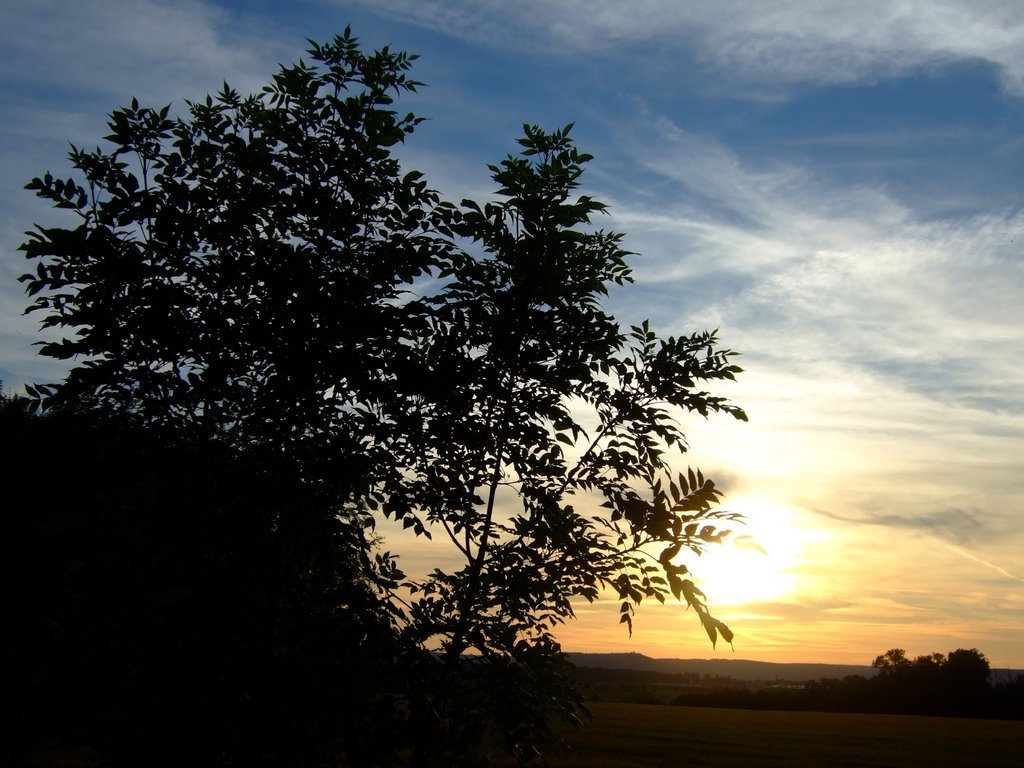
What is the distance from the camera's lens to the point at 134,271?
476 cm

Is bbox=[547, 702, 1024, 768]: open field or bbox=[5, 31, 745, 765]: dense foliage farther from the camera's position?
bbox=[547, 702, 1024, 768]: open field

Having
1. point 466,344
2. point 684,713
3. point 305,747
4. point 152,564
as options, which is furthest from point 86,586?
point 684,713

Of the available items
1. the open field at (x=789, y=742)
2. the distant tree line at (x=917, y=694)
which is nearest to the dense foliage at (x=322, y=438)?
the open field at (x=789, y=742)

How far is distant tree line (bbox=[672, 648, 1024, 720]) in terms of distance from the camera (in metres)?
66.8

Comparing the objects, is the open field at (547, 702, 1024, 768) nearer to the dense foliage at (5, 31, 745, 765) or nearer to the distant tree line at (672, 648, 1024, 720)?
the distant tree line at (672, 648, 1024, 720)

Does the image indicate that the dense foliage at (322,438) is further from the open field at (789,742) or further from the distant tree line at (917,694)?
the distant tree line at (917,694)

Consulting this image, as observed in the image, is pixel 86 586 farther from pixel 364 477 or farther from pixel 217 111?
pixel 217 111

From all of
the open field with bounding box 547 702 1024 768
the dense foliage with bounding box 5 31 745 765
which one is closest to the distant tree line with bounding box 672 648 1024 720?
the open field with bounding box 547 702 1024 768

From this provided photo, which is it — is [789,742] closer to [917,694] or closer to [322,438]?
[917,694]

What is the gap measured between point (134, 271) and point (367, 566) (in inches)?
92.4

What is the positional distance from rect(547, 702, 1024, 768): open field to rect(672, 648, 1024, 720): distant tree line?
9.52 metres

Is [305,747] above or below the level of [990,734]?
above

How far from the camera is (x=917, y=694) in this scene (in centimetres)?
6988

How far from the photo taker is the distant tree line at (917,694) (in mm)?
66812
